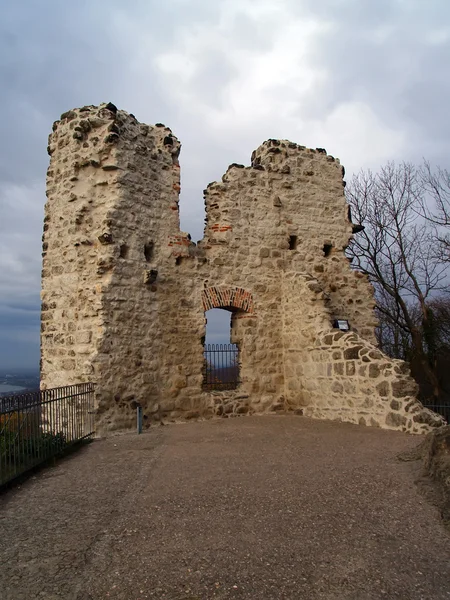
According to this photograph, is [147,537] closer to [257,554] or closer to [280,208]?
[257,554]

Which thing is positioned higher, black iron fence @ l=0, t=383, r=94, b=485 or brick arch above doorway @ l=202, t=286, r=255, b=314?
brick arch above doorway @ l=202, t=286, r=255, b=314

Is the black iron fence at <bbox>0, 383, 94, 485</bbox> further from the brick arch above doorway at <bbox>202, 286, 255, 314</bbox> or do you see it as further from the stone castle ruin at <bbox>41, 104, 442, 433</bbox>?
the brick arch above doorway at <bbox>202, 286, 255, 314</bbox>

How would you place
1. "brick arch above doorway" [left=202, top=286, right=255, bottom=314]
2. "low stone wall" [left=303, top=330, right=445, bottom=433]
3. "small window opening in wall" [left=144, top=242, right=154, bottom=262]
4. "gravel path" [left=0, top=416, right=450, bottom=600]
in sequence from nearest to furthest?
"gravel path" [left=0, top=416, right=450, bottom=600], "low stone wall" [left=303, top=330, right=445, bottom=433], "small window opening in wall" [left=144, top=242, right=154, bottom=262], "brick arch above doorway" [left=202, top=286, right=255, bottom=314]

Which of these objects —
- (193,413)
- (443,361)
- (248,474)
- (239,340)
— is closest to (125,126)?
(239,340)

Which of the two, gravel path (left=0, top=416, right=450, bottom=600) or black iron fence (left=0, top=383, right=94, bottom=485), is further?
black iron fence (left=0, top=383, right=94, bottom=485)

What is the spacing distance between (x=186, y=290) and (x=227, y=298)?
95 cm

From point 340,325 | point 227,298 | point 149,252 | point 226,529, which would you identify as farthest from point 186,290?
point 226,529

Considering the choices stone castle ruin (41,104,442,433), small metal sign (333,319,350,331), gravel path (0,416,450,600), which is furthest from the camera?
small metal sign (333,319,350,331)

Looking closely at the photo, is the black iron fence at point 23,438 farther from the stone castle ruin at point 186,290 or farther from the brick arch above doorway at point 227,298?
the brick arch above doorway at point 227,298

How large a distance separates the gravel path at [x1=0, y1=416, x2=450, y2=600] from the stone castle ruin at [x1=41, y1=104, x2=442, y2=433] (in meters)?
2.42

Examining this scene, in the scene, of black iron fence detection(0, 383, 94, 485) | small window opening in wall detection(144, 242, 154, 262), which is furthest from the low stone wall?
black iron fence detection(0, 383, 94, 485)

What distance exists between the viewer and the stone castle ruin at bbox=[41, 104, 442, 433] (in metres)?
8.36

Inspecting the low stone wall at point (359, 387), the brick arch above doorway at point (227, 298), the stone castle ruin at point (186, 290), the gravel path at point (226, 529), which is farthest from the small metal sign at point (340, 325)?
the gravel path at point (226, 529)

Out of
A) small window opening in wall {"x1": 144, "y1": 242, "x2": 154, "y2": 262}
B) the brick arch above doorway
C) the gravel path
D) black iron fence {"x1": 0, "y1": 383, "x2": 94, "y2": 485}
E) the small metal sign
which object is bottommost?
the gravel path
